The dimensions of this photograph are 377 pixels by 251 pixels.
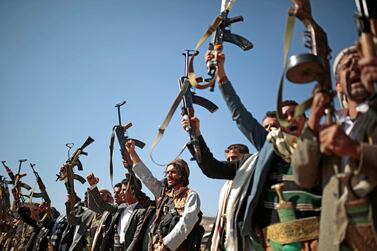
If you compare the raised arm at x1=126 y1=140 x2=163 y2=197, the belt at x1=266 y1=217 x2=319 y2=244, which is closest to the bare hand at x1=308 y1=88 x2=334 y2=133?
the belt at x1=266 y1=217 x2=319 y2=244

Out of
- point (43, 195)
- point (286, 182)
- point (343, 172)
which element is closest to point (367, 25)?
point (343, 172)

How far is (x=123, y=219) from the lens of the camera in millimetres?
6145

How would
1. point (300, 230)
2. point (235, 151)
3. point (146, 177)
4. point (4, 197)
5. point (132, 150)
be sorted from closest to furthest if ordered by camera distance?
point (300, 230)
point (235, 151)
point (146, 177)
point (132, 150)
point (4, 197)

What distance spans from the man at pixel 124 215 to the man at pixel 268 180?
2.62m

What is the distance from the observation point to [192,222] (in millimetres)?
4562

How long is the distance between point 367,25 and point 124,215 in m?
5.28

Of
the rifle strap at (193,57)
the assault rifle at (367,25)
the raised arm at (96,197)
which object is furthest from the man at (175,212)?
the assault rifle at (367,25)

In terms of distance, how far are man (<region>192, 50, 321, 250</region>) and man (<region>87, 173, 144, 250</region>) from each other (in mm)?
2625

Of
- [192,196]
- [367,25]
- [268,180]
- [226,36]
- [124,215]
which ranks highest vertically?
[226,36]

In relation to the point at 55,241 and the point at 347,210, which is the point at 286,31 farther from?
the point at 55,241

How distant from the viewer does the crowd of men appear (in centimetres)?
198

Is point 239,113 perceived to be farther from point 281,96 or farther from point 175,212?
point 175,212

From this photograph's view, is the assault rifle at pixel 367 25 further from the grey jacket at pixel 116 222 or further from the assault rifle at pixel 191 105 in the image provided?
the grey jacket at pixel 116 222

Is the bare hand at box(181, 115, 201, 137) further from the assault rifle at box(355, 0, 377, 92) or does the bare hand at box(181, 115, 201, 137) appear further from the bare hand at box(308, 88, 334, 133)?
the assault rifle at box(355, 0, 377, 92)
